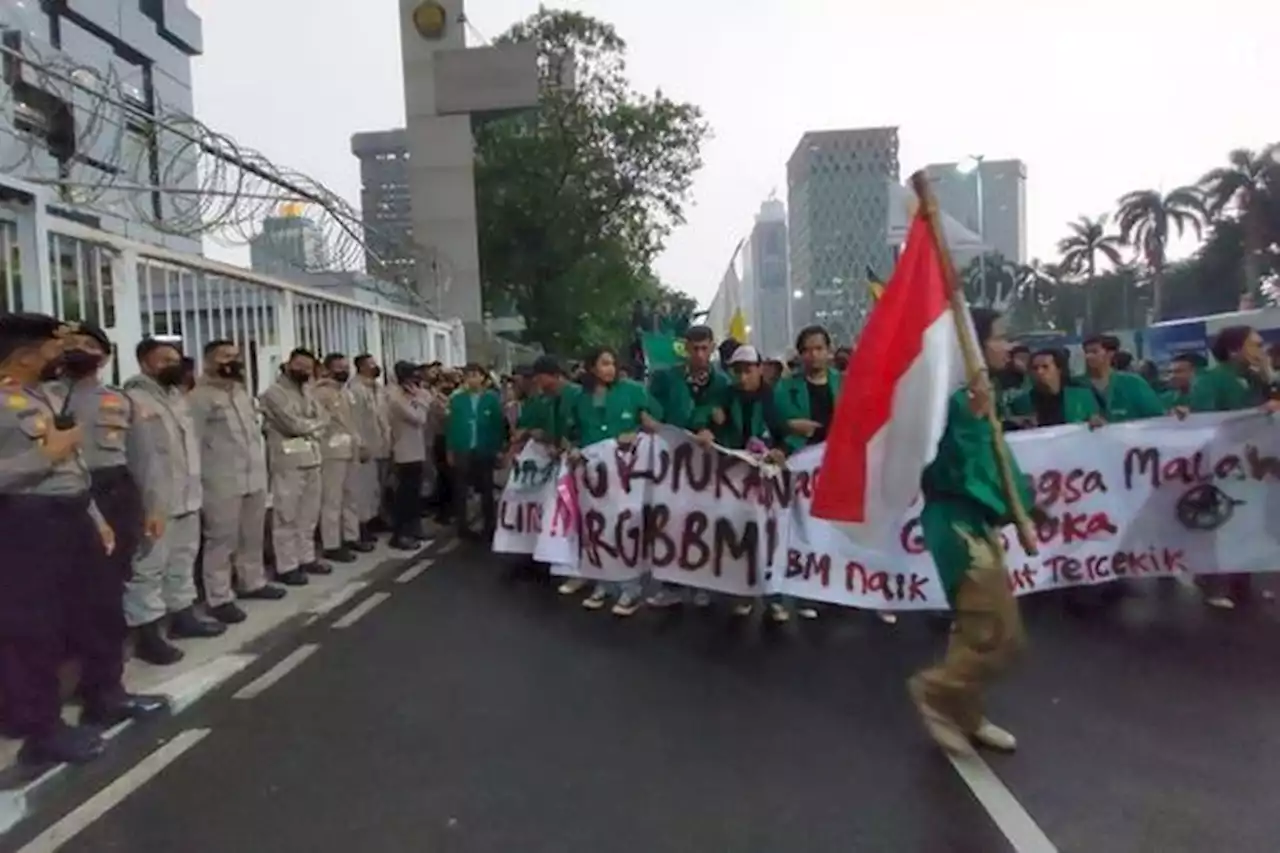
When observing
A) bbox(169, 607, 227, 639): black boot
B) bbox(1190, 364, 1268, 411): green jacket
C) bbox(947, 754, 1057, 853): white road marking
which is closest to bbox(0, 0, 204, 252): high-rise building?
bbox(169, 607, 227, 639): black boot

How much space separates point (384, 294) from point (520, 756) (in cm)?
1456

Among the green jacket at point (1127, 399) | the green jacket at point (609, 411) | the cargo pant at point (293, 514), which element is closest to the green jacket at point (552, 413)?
the green jacket at point (609, 411)

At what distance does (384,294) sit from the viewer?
62.9ft

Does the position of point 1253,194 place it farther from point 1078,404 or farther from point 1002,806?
point 1002,806

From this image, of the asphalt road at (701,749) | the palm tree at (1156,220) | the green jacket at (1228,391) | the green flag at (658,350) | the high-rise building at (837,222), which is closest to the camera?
the asphalt road at (701,749)

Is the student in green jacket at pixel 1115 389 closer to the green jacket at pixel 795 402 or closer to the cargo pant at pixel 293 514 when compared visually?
the green jacket at pixel 795 402

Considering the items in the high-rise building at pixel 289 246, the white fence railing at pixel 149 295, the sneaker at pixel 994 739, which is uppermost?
the high-rise building at pixel 289 246

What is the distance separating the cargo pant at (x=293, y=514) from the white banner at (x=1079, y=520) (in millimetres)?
3463

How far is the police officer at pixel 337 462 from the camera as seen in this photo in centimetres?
1094

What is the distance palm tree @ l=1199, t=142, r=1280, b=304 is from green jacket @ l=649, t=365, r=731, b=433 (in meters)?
52.7

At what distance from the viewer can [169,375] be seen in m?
7.59

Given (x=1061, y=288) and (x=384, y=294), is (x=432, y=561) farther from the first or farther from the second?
(x=1061, y=288)

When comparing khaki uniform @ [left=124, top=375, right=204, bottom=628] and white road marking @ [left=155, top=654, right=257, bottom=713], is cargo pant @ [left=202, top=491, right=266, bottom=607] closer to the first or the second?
khaki uniform @ [left=124, top=375, right=204, bottom=628]

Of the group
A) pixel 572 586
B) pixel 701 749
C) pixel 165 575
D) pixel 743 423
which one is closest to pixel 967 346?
pixel 701 749
